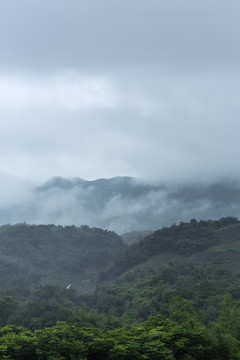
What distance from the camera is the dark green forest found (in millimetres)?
24500

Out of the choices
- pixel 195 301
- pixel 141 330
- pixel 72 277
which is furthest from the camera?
pixel 72 277

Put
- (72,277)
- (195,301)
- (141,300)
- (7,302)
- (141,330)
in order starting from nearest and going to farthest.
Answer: (141,330), (195,301), (7,302), (141,300), (72,277)

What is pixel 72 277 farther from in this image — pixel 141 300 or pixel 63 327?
pixel 63 327

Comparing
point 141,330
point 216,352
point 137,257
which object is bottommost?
point 216,352

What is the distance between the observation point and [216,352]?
26281 millimetres

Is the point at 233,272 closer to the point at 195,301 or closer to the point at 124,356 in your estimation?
the point at 195,301

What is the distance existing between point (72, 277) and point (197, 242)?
41709mm

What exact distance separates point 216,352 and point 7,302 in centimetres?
3974

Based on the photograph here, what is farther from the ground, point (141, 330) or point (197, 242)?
point (197, 242)

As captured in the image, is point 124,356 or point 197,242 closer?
point 124,356

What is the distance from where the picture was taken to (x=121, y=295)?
71.6m

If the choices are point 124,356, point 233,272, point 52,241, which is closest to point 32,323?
point 124,356

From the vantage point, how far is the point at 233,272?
71.8 meters

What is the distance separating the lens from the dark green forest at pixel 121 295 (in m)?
24.5
